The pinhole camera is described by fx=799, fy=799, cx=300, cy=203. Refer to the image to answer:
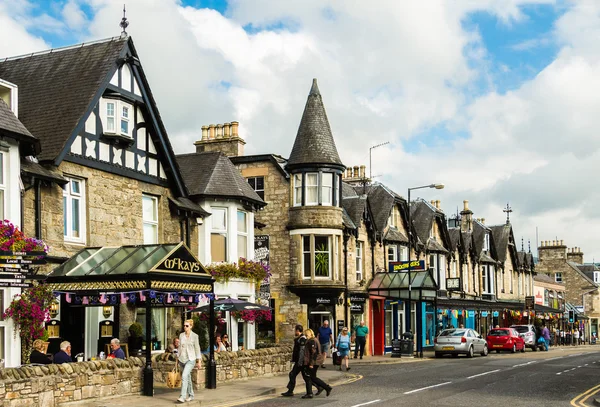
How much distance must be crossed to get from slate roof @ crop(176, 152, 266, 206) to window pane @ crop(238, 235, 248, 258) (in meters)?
1.41

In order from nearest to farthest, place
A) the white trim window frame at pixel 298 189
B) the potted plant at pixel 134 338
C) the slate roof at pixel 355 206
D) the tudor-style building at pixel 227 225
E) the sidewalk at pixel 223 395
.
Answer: the sidewalk at pixel 223 395 < the potted plant at pixel 134 338 < the tudor-style building at pixel 227 225 < the white trim window frame at pixel 298 189 < the slate roof at pixel 355 206

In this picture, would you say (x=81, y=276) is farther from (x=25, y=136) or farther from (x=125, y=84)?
(x=125, y=84)

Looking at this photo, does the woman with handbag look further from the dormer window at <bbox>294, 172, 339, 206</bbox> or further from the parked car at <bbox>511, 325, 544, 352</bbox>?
the parked car at <bbox>511, 325, 544, 352</bbox>

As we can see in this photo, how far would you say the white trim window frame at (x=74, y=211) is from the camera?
22.1 m

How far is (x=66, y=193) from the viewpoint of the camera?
2212cm

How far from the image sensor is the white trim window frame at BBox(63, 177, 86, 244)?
22.1 m

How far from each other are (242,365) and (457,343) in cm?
1893

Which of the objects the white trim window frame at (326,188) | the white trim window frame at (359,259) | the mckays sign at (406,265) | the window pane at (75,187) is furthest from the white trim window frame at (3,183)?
the white trim window frame at (359,259)

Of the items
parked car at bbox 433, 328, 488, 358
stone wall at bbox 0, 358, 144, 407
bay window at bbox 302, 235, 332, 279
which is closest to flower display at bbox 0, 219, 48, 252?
stone wall at bbox 0, 358, 144, 407

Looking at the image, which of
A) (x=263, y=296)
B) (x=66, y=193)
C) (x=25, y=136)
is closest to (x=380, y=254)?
(x=263, y=296)

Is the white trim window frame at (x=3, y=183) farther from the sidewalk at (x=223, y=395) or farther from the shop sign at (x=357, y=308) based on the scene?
the shop sign at (x=357, y=308)

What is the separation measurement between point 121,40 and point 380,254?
24.2 m

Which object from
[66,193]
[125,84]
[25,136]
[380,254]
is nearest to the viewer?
[25,136]

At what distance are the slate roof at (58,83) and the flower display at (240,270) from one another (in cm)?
791
